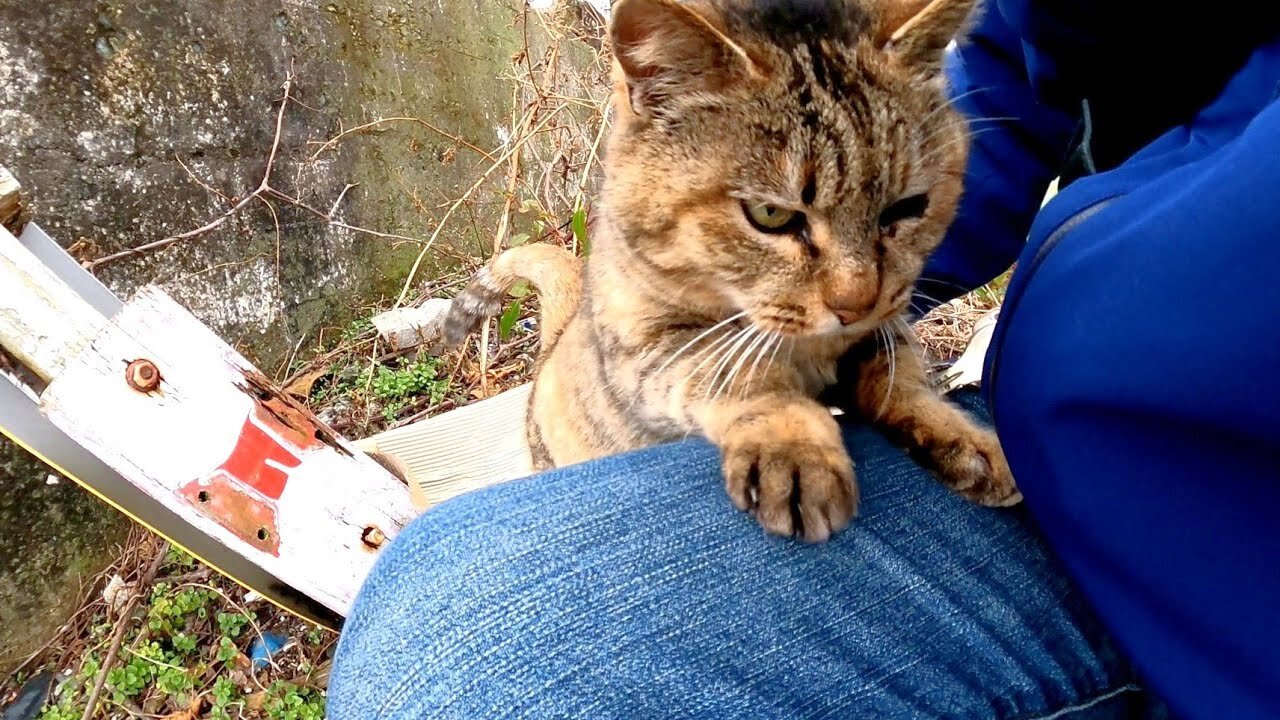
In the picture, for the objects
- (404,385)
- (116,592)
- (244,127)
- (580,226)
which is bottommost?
(404,385)

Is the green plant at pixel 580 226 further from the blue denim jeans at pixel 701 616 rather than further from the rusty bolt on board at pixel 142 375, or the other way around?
the blue denim jeans at pixel 701 616

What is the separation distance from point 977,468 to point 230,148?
2852 mm

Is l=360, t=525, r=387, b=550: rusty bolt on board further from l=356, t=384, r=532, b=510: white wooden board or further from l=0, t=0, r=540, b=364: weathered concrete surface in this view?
l=0, t=0, r=540, b=364: weathered concrete surface

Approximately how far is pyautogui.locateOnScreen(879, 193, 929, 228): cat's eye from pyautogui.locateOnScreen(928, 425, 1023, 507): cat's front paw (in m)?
0.36

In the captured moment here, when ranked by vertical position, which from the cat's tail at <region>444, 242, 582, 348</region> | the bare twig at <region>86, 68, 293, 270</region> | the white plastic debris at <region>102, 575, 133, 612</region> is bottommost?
the white plastic debris at <region>102, 575, 133, 612</region>

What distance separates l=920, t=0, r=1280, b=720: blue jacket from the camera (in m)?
0.66

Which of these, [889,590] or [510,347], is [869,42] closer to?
[889,590]

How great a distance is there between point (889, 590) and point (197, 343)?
4.76 ft

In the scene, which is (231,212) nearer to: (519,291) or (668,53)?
(519,291)

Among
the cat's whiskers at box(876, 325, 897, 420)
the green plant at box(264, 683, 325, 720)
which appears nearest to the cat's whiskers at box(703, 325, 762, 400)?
the cat's whiskers at box(876, 325, 897, 420)

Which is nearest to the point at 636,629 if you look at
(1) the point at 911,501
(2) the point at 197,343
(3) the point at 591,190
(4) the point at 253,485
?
(1) the point at 911,501

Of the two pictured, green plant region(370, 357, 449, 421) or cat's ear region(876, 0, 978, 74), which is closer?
cat's ear region(876, 0, 978, 74)

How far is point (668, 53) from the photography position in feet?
3.81

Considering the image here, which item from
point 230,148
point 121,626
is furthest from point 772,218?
point 230,148
